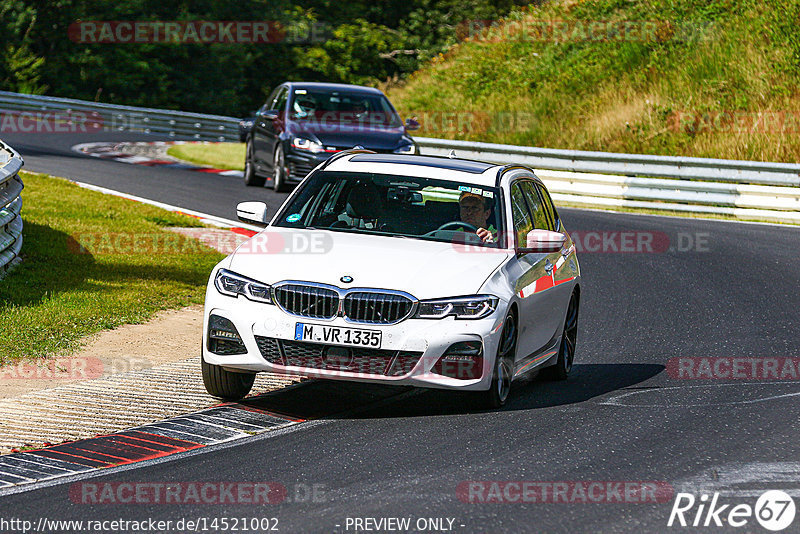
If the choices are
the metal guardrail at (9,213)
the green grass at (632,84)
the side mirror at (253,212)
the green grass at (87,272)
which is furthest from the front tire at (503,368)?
the green grass at (632,84)

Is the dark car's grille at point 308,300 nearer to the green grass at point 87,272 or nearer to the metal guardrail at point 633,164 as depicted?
the green grass at point 87,272

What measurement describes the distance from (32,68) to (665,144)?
2573 centimetres

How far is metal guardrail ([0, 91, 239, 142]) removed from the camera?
38969 millimetres

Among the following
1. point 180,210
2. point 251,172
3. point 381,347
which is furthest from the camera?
point 251,172

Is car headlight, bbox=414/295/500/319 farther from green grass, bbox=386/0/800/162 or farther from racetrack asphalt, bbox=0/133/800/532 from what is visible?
green grass, bbox=386/0/800/162

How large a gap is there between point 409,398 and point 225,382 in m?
1.32

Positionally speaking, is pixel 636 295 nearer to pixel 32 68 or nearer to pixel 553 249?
pixel 553 249

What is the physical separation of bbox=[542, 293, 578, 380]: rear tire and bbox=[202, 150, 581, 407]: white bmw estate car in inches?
12.9

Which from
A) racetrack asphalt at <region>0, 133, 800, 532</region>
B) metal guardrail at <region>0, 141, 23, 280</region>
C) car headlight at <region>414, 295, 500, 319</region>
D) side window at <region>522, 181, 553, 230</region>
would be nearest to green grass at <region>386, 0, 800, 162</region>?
racetrack asphalt at <region>0, 133, 800, 532</region>

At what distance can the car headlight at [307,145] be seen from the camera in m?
21.2

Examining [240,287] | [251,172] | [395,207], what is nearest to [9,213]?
[395,207]

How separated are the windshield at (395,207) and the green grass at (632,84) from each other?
19225mm

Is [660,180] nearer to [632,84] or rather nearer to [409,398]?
[632,84]

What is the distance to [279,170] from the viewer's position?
22.1 metres
